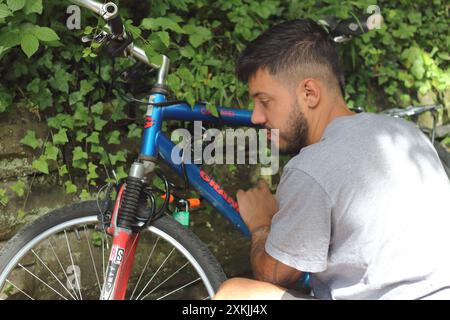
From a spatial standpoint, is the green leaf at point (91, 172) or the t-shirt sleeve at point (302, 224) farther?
the green leaf at point (91, 172)

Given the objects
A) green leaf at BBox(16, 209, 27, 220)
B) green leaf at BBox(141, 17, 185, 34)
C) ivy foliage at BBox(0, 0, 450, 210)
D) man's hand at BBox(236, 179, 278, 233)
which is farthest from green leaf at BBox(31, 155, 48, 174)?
man's hand at BBox(236, 179, 278, 233)

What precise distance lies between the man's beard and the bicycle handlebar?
577mm

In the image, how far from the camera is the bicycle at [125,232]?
192 centimetres

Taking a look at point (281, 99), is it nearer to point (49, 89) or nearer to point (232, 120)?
point (232, 120)

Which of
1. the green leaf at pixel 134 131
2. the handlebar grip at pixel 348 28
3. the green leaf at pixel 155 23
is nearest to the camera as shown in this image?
the handlebar grip at pixel 348 28

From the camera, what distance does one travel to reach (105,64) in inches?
96.8

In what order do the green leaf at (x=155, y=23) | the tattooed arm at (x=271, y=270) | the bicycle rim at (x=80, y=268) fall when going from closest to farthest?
the tattooed arm at (x=271, y=270) < the green leaf at (x=155, y=23) < the bicycle rim at (x=80, y=268)

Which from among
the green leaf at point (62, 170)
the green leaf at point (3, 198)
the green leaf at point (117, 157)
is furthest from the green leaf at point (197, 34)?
the green leaf at point (3, 198)

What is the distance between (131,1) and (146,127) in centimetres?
87

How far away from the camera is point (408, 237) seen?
4.89 feet

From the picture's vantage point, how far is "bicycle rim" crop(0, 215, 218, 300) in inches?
93.6

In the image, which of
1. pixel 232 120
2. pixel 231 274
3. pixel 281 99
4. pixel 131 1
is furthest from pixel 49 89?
pixel 231 274

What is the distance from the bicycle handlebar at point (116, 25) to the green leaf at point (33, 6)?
230 mm

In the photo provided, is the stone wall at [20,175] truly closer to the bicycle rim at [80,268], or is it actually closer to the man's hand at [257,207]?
the bicycle rim at [80,268]
